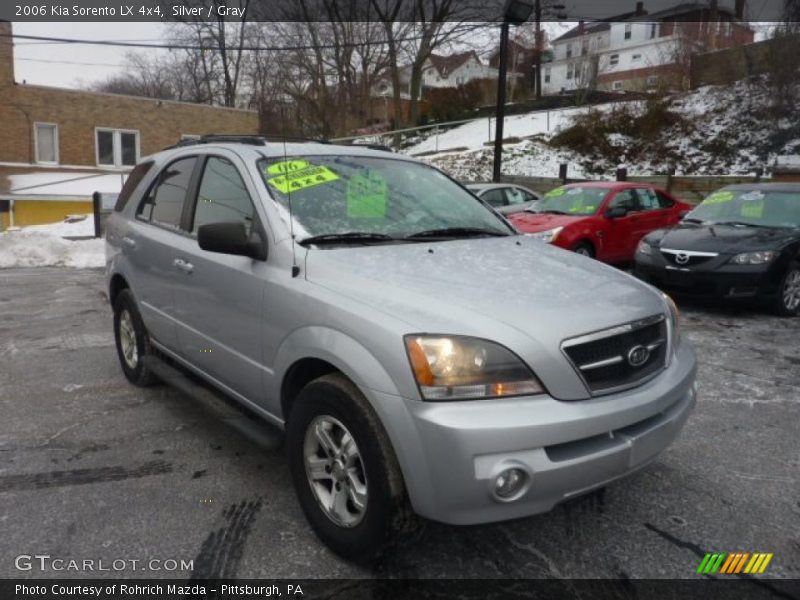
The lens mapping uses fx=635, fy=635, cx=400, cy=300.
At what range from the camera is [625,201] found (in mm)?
10211

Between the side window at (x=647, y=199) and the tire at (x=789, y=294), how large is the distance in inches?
145

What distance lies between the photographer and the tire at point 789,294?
696 centimetres

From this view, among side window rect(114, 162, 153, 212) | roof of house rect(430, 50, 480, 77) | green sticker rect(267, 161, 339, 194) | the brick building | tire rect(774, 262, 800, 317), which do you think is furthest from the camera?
roof of house rect(430, 50, 480, 77)

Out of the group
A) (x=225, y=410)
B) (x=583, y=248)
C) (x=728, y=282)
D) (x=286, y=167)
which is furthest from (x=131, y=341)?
(x=583, y=248)

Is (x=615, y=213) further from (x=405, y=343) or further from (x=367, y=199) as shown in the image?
(x=405, y=343)

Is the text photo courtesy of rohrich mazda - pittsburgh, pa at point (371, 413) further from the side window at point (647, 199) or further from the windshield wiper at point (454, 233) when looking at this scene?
the side window at point (647, 199)

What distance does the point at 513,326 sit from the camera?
7.70 feet

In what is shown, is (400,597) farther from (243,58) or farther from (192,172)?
(243,58)

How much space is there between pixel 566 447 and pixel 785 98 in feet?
77.3

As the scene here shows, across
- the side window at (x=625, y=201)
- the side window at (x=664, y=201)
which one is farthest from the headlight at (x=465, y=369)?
the side window at (x=664, y=201)

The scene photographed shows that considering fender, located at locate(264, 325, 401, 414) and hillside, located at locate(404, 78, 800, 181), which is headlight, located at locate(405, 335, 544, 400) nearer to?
fender, located at locate(264, 325, 401, 414)

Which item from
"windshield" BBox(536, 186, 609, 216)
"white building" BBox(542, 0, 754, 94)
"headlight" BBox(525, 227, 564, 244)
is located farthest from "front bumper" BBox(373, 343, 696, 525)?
"white building" BBox(542, 0, 754, 94)

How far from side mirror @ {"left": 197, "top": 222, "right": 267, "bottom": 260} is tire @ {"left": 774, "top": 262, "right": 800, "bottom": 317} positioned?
20.3 feet

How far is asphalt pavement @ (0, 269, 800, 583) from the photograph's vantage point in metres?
2.64
